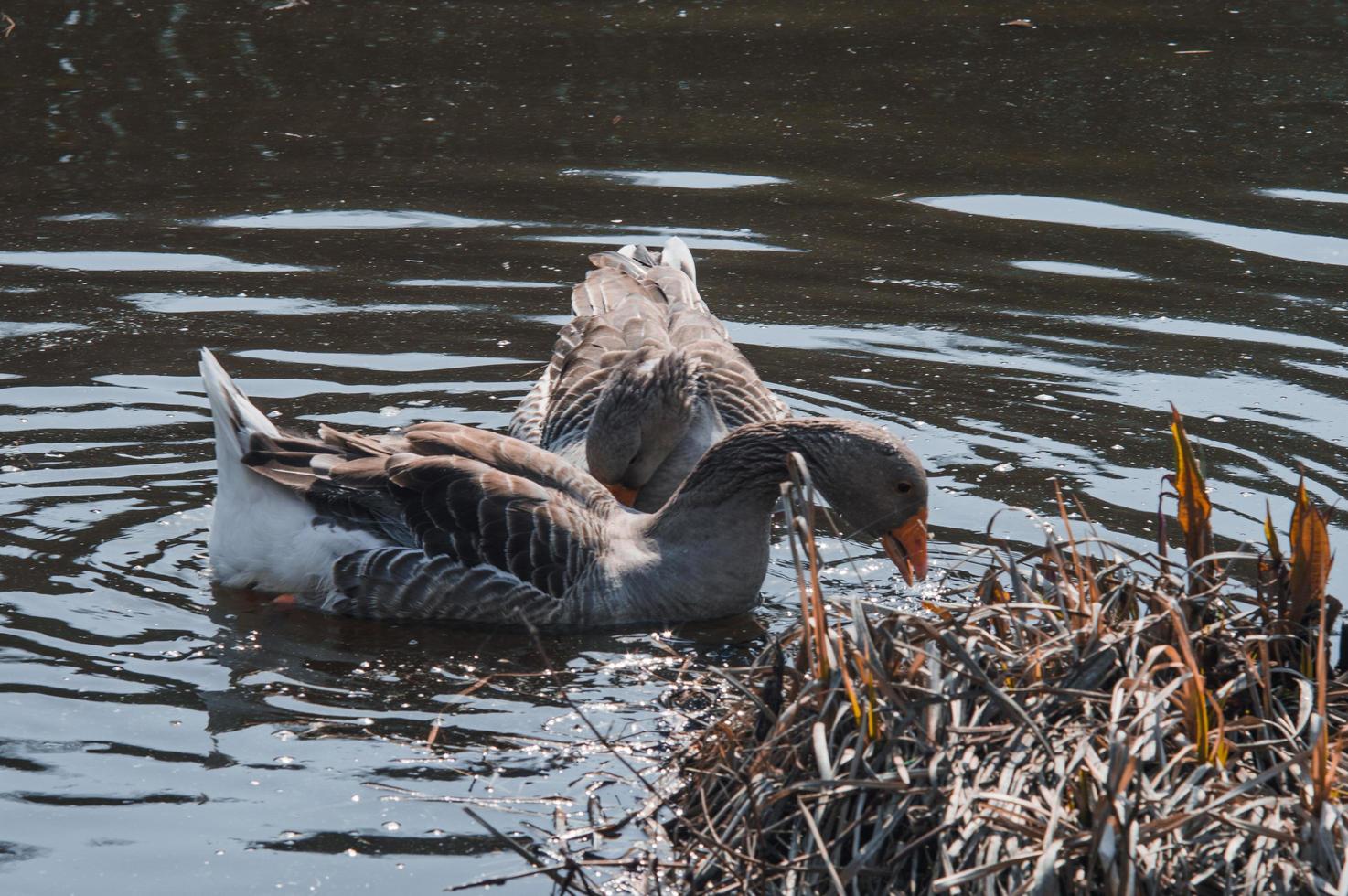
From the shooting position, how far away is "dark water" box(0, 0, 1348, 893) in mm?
5816

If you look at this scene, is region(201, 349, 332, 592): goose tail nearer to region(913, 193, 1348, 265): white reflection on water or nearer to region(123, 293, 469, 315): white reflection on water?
region(123, 293, 469, 315): white reflection on water

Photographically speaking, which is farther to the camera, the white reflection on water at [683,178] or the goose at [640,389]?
the white reflection on water at [683,178]

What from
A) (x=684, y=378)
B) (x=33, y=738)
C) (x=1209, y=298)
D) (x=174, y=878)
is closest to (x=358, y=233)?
(x=684, y=378)

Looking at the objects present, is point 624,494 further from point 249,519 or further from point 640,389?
point 249,519

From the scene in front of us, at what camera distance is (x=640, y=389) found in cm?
835

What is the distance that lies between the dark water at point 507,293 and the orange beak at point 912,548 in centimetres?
12

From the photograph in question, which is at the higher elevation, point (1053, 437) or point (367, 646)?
point (1053, 437)

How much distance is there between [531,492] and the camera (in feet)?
23.7

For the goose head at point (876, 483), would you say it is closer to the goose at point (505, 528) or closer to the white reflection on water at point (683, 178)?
the goose at point (505, 528)

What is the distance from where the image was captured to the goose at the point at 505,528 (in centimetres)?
711

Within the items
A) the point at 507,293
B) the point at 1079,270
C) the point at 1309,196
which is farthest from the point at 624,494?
the point at 1309,196

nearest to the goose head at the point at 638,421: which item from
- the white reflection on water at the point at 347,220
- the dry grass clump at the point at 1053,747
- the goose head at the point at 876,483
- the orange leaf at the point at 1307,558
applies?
the goose head at the point at 876,483

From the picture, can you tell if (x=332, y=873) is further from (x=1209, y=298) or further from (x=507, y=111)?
(x=507, y=111)

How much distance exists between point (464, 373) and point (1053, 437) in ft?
10.4
